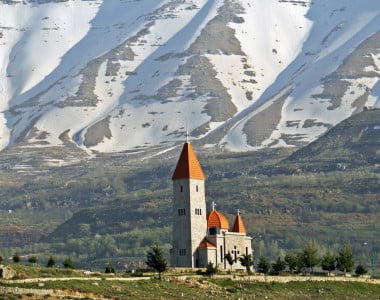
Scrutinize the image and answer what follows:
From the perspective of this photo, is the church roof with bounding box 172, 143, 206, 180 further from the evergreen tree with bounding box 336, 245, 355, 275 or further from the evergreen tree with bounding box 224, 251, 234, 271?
the evergreen tree with bounding box 336, 245, 355, 275

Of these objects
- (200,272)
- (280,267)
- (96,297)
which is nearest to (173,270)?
(200,272)

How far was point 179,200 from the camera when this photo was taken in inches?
6127

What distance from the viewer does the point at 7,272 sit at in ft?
393

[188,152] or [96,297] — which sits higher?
[188,152]

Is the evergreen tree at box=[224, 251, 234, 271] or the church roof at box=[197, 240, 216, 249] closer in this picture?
the evergreen tree at box=[224, 251, 234, 271]

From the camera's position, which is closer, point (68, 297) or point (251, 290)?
point (68, 297)

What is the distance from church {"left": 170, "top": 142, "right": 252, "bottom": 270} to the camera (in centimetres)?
15450

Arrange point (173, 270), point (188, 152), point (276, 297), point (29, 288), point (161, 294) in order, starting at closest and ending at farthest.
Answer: point (29, 288), point (161, 294), point (276, 297), point (173, 270), point (188, 152)

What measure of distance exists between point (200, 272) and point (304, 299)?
11.2 metres

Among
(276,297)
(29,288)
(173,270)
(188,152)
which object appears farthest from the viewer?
(188,152)

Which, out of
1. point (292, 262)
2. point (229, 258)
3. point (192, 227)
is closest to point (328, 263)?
point (292, 262)

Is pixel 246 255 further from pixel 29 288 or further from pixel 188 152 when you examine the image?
pixel 29 288

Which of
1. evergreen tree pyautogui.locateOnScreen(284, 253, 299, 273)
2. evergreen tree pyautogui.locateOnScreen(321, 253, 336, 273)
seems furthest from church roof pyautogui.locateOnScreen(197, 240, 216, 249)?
evergreen tree pyautogui.locateOnScreen(321, 253, 336, 273)

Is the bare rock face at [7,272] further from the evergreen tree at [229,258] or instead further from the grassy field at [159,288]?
the evergreen tree at [229,258]
